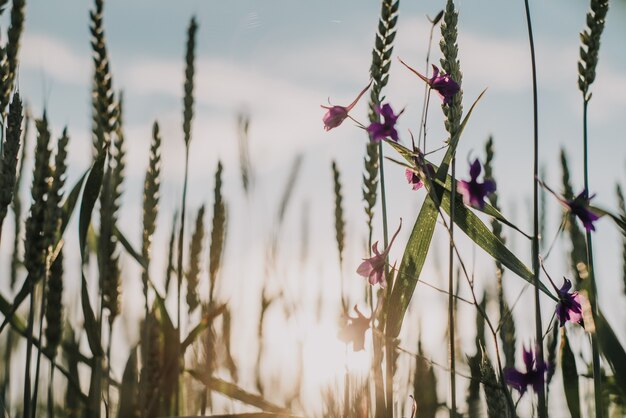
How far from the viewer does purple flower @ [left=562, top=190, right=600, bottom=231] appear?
128cm

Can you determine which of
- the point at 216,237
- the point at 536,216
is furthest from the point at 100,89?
the point at 536,216

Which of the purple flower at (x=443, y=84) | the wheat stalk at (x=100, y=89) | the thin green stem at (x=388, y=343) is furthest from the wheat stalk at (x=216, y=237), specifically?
the purple flower at (x=443, y=84)

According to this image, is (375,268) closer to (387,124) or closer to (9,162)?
(387,124)

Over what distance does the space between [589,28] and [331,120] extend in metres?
0.57

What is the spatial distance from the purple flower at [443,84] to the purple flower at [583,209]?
302mm

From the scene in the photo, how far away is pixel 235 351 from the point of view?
109 inches

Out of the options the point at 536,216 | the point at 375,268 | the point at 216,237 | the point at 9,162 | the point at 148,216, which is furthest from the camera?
the point at 216,237

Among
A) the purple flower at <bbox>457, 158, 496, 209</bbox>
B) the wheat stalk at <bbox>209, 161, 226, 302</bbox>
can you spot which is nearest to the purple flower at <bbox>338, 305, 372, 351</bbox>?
the purple flower at <bbox>457, 158, 496, 209</bbox>

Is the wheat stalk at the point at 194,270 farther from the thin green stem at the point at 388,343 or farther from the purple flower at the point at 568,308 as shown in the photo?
the purple flower at the point at 568,308

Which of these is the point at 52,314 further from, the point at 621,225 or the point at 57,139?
the point at 621,225

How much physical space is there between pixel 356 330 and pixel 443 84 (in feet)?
1.71

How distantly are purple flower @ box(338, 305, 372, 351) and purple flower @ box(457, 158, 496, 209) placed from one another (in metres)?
0.31

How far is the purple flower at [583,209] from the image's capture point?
1282 mm

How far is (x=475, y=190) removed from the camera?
51.8 inches
